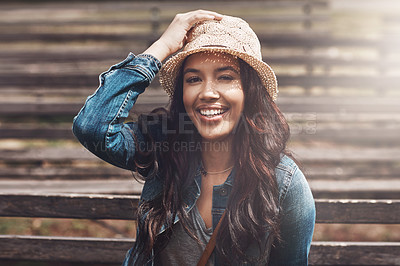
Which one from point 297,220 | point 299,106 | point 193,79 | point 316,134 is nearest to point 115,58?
point 299,106

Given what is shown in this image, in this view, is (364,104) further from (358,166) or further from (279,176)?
(279,176)

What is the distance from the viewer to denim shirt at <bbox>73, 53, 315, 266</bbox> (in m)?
1.62

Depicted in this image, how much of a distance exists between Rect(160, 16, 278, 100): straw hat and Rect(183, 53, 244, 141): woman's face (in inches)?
2.3

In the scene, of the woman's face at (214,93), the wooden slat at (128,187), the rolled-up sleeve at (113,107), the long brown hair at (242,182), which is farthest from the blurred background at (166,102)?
the woman's face at (214,93)

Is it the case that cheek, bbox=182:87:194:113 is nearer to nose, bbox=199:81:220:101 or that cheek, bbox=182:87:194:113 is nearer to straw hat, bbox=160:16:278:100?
nose, bbox=199:81:220:101

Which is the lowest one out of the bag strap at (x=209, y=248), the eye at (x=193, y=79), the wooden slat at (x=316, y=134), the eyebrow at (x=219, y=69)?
the wooden slat at (x=316, y=134)

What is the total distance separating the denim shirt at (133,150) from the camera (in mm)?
1625

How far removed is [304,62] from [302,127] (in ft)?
4.51

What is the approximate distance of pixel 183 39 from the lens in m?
1.83

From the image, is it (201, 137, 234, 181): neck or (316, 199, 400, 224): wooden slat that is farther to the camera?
(316, 199, 400, 224): wooden slat

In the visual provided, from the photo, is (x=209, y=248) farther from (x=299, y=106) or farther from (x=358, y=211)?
(x=299, y=106)

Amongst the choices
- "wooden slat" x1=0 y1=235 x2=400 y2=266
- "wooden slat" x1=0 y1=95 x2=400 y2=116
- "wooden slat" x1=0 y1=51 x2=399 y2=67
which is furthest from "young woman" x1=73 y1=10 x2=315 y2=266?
"wooden slat" x1=0 y1=51 x2=399 y2=67

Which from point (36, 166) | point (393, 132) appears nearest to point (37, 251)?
point (36, 166)

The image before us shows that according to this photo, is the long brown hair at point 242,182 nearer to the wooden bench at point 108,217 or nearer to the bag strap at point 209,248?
the bag strap at point 209,248
